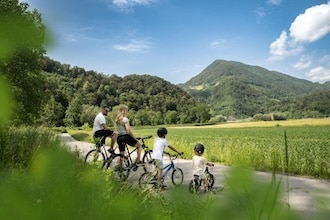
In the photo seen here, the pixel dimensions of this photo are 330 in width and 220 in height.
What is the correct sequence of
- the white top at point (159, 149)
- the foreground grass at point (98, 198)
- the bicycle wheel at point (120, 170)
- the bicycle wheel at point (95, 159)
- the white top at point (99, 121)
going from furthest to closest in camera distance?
1. the white top at point (99, 121)
2. the white top at point (159, 149)
3. the bicycle wheel at point (120, 170)
4. the bicycle wheel at point (95, 159)
5. the foreground grass at point (98, 198)

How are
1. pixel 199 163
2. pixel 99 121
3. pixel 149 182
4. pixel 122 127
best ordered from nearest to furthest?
pixel 149 182
pixel 199 163
pixel 122 127
pixel 99 121

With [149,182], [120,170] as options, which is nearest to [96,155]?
[120,170]

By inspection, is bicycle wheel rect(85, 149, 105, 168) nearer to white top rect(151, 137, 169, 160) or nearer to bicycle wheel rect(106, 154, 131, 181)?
bicycle wheel rect(106, 154, 131, 181)

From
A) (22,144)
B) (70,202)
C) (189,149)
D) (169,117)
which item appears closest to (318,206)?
(70,202)

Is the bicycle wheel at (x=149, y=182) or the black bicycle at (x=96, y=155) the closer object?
the bicycle wheel at (x=149, y=182)

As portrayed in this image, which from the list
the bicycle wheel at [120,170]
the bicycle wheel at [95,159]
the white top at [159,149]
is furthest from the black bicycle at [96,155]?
the white top at [159,149]

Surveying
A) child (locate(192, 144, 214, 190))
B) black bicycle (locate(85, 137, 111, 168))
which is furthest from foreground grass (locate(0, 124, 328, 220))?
child (locate(192, 144, 214, 190))

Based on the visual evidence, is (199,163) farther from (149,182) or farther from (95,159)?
(149,182)

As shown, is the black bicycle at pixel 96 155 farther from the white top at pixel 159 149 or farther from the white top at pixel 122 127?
the white top at pixel 159 149

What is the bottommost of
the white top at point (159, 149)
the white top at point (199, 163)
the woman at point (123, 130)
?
the white top at point (199, 163)

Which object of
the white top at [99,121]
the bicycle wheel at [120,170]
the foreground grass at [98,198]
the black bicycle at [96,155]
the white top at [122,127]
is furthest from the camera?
the white top at [99,121]

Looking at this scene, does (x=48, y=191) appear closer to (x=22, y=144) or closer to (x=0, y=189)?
(x=0, y=189)

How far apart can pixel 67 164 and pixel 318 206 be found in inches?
12.4

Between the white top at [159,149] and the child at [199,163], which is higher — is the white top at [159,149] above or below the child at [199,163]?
above
